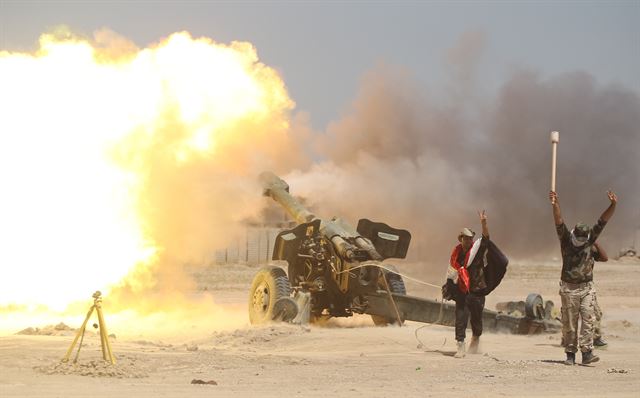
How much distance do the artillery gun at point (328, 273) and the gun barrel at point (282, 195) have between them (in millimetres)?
462

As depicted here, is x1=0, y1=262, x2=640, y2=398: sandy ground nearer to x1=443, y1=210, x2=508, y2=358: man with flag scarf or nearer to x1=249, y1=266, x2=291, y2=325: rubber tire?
x1=443, y1=210, x2=508, y2=358: man with flag scarf

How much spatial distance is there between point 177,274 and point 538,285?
19037 mm

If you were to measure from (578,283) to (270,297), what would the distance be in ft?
21.1

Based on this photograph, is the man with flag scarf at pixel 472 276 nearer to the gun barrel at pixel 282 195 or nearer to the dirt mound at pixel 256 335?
the dirt mound at pixel 256 335

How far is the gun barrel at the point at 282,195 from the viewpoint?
1858cm

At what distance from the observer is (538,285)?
36.8m

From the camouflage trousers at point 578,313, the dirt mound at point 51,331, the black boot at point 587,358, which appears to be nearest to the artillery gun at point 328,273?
the dirt mound at point 51,331

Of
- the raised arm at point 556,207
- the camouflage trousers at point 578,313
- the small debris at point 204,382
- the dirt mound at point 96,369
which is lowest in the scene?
the small debris at point 204,382

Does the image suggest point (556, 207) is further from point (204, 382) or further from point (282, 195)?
point (282, 195)

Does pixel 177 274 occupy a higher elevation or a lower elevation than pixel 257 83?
lower

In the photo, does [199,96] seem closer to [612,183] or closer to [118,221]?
[118,221]

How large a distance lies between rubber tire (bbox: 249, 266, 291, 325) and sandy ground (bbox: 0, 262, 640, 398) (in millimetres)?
802

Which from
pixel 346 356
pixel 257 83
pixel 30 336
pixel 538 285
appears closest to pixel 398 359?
pixel 346 356

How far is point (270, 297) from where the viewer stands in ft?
55.5
